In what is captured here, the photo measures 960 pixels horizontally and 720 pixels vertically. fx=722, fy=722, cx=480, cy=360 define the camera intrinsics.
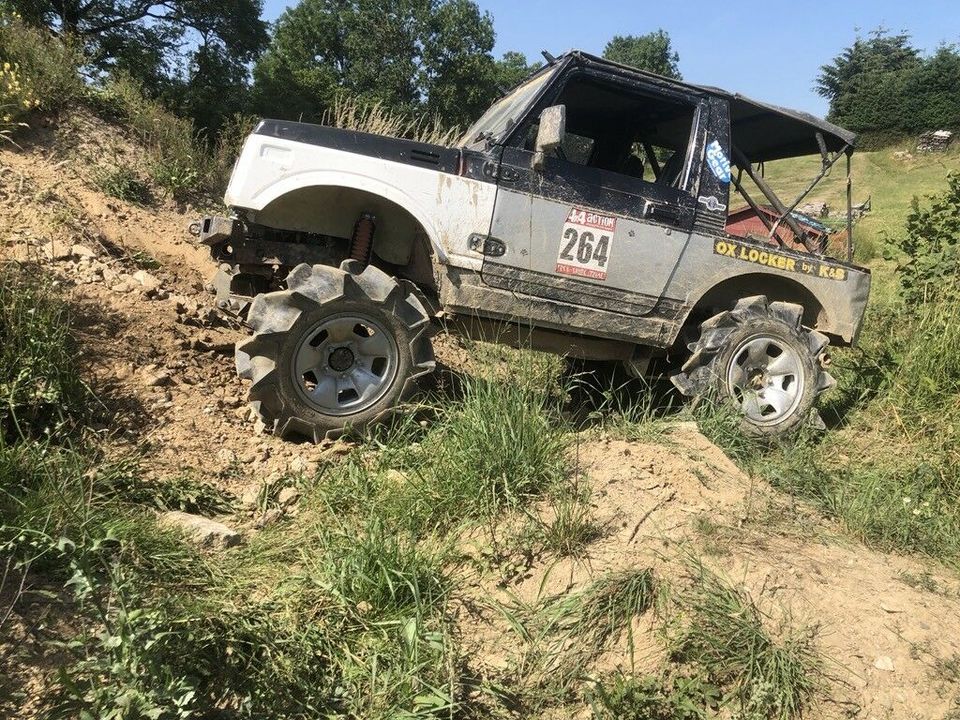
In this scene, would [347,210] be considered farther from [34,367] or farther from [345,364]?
[34,367]

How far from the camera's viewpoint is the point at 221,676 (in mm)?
2307

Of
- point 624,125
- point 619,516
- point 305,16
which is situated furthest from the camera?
point 305,16

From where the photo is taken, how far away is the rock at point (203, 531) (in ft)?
9.98

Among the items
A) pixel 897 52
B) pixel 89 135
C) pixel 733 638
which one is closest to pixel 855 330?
pixel 733 638

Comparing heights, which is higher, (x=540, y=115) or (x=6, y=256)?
(x=540, y=115)

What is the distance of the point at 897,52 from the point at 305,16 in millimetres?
41848

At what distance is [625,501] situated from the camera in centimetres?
341

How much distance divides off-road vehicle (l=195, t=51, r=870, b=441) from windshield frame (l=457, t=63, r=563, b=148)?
26 millimetres

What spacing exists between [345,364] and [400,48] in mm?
28779

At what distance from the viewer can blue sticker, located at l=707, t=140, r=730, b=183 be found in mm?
4828

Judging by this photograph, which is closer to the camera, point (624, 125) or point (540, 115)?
point (540, 115)

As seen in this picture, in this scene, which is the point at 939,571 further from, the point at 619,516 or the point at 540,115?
the point at 540,115

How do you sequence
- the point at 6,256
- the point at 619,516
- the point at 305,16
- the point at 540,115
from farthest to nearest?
1. the point at 305,16
2. the point at 6,256
3. the point at 540,115
4. the point at 619,516

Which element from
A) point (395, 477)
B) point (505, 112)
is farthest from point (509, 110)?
point (395, 477)
